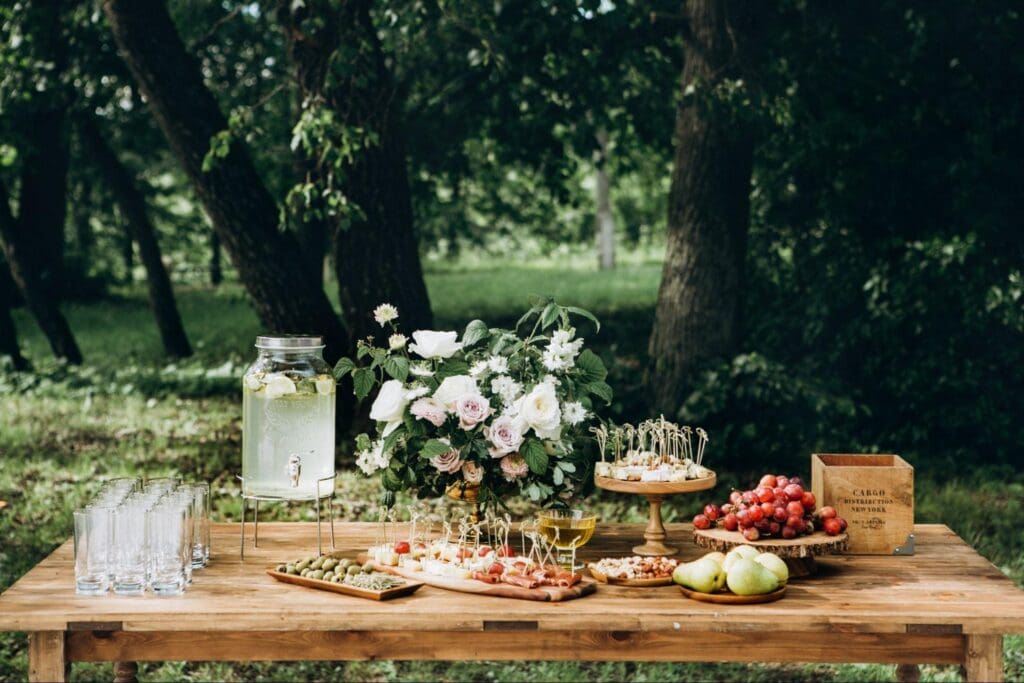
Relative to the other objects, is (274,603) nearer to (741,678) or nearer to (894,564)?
(894,564)

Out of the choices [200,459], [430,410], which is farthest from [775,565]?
[200,459]

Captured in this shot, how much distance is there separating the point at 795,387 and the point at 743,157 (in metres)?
1.39

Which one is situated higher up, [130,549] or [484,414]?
[484,414]

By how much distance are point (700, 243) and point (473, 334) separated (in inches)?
172

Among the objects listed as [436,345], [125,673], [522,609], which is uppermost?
[436,345]

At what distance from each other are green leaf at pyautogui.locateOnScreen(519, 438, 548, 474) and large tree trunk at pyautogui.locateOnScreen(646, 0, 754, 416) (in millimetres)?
4326

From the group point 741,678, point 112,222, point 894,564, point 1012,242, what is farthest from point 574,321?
point 112,222

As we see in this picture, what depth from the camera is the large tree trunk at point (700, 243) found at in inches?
270

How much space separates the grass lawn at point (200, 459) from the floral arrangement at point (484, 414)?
1797 millimetres

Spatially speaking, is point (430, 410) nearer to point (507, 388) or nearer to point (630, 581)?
point (507, 388)

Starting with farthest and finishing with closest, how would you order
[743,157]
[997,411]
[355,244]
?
[997,411]
[743,157]
[355,244]

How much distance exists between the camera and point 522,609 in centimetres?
235

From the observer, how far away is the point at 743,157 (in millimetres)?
6996

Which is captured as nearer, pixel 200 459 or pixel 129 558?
pixel 129 558
